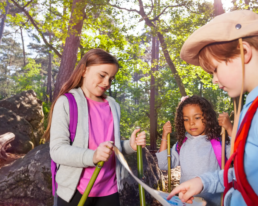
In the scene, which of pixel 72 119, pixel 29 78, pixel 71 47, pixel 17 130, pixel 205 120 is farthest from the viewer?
pixel 29 78

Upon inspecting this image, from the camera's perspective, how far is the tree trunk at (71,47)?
7.47 metres

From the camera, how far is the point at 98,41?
10.7 m

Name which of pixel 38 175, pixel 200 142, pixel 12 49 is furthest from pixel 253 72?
pixel 12 49

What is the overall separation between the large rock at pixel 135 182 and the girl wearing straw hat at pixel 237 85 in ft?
8.65

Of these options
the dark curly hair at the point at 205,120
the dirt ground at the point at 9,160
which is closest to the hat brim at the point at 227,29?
the dark curly hair at the point at 205,120

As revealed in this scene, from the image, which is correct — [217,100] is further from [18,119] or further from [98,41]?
[18,119]

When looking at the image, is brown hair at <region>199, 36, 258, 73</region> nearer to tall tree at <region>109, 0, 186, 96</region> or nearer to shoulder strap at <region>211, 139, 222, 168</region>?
shoulder strap at <region>211, 139, 222, 168</region>

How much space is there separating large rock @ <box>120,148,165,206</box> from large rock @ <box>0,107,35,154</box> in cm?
513

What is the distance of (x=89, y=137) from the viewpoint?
171 cm

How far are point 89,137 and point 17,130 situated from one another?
7.41 meters

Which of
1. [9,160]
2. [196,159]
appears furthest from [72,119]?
[9,160]

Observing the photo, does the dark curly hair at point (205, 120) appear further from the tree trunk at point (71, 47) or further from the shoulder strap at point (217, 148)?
the tree trunk at point (71, 47)

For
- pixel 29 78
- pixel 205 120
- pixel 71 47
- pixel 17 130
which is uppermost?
pixel 29 78

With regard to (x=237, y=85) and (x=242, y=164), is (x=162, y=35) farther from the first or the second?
(x=242, y=164)
